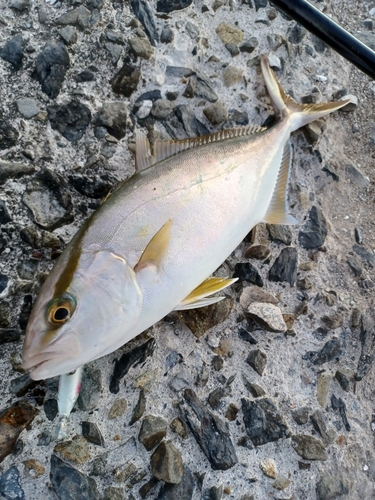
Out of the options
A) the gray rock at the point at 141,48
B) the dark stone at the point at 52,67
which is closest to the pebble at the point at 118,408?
the dark stone at the point at 52,67

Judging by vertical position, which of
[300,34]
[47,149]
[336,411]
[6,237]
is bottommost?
[336,411]

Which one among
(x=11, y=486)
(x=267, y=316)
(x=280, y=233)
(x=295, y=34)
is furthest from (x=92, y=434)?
(x=295, y=34)

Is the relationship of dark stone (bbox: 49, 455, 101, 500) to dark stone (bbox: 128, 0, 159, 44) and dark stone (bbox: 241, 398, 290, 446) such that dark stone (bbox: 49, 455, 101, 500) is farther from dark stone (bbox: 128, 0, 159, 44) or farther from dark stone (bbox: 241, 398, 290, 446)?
dark stone (bbox: 128, 0, 159, 44)

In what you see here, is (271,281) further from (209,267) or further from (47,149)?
(47,149)

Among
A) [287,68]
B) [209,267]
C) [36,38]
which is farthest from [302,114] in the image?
[36,38]

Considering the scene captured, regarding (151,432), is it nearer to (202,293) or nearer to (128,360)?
(128,360)

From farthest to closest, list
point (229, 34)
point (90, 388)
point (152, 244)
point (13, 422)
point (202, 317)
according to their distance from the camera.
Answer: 1. point (229, 34)
2. point (202, 317)
3. point (90, 388)
4. point (13, 422)
5. point (152, 244)

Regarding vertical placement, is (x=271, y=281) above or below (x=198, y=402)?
above
